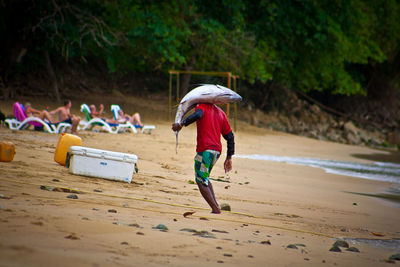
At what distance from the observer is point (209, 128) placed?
6.47 meters

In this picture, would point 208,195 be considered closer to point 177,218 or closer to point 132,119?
point 177,218

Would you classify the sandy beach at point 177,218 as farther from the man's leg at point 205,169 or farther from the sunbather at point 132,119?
the sunbather at point 132,119

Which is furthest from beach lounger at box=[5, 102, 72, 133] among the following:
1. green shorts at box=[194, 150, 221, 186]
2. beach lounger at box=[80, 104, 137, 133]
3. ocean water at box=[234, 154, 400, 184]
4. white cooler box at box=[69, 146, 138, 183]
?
green shorts at box=[194, 150, 221, 186]

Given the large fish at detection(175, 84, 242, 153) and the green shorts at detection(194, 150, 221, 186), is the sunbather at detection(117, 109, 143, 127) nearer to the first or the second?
the large fish at detection(175, 84, 242, 153)

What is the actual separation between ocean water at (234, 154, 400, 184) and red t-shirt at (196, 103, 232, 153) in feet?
28.4

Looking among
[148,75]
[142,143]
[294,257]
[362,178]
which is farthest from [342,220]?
[148,75]

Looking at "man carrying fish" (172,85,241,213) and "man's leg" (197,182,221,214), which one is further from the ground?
"man carrying fish" (172,85,241,213)

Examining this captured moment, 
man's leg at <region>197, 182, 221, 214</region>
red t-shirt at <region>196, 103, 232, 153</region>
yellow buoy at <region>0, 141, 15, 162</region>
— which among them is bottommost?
man's leg at <region>197, 182, 221, 214</region>

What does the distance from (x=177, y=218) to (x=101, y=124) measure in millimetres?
12256

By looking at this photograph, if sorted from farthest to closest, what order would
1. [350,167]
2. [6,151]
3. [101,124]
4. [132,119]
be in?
[132,119], [101,124], [350,167], [6,151]

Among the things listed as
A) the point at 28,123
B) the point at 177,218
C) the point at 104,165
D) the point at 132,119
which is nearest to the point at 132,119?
the point at 132,119

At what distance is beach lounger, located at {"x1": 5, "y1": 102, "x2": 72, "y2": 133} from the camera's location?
15.1m

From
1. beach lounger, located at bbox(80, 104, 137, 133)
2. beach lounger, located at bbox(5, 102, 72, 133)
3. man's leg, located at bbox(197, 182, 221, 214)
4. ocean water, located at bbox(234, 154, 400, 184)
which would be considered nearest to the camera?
man's leg, located at bbox(197, 182, 221, 214)

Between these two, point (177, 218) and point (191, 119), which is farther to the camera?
point (191, 119)
